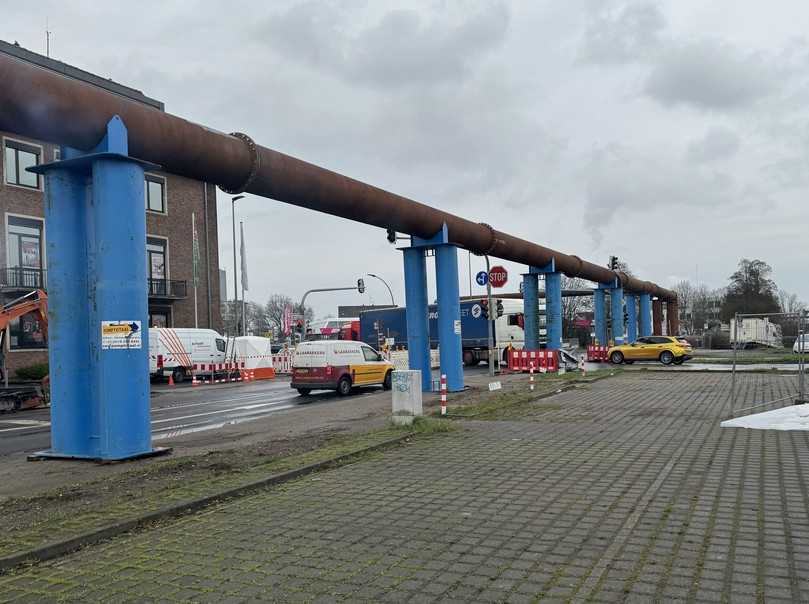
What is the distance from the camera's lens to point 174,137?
10773mm

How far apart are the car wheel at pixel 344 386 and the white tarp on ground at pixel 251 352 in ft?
43.6

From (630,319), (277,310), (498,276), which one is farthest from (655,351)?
(277,310)

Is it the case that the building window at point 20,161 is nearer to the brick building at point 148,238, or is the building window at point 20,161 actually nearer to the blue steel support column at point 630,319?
the brick building at point 148,238

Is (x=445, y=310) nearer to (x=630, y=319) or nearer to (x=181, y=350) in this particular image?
(x=181, y=350)

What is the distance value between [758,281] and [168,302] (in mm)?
66115

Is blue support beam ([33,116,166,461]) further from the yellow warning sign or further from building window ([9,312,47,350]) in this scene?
building window ([9,312,47,350])

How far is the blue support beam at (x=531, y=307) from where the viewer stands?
98.2 feet

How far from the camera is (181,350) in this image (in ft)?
113

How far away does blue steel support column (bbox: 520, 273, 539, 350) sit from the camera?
29922mm

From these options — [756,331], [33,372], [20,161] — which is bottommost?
[33,372]

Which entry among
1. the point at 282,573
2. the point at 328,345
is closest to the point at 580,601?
the point at 282,573

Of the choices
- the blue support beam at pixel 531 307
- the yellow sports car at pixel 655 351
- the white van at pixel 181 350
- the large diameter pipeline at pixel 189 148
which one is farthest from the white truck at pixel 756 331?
the white van at pixel 181 350

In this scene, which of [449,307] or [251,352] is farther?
[251,352]

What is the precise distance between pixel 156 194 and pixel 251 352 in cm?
1449
